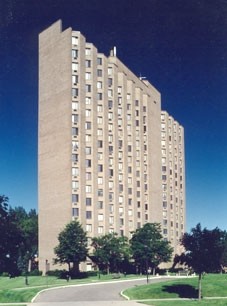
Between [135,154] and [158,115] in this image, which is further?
[158,115]

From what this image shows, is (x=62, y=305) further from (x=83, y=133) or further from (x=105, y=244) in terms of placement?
(x=83, y=133)

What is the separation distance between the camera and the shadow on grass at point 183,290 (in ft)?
186

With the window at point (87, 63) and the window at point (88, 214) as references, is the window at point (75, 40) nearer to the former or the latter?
the window at point (87, 63)

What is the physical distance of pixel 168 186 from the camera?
154125 millimetres

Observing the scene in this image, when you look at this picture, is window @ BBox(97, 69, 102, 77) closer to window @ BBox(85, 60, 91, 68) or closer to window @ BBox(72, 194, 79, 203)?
window @ BBox(85, 60, 91, 68)

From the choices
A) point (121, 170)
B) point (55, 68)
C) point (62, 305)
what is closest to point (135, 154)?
point (121, 170)

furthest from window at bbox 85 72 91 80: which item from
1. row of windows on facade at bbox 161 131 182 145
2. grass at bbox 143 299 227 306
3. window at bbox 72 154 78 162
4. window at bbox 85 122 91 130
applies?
grass at bbox 143 299 227 306

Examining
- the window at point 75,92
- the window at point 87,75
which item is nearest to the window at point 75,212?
the window at point 75,92

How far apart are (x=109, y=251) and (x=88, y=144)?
26.7 m

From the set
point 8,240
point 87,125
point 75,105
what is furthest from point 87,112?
point 8,240

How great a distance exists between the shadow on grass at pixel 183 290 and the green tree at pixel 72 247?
3146cm

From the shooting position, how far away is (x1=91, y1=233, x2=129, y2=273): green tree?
95750mm

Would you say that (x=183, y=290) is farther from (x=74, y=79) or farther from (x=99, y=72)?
(x=99, y=72)

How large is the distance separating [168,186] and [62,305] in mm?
110891
